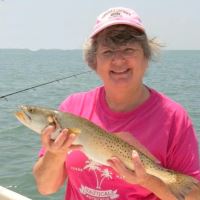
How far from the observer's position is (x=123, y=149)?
2877mm

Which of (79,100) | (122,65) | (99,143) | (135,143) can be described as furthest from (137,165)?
(79,100)

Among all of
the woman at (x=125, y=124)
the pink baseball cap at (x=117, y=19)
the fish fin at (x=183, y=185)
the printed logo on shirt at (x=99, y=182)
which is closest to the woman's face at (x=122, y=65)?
the woman at (x=125, y=124)

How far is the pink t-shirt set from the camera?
2875 millimetres

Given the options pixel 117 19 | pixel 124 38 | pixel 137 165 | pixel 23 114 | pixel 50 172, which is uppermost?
pixel 117 19

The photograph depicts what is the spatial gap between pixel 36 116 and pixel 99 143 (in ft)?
1.37

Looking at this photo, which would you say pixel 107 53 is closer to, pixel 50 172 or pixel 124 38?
pixel 124 38

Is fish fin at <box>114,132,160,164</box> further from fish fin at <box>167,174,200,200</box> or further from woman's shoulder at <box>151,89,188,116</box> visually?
woman's shoulder at <box>151,89,188,116</box>

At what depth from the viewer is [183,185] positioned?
2.78 m

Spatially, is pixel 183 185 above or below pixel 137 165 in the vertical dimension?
below

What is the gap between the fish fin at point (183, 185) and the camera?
9.11 ft

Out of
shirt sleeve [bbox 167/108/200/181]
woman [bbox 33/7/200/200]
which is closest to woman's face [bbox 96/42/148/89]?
woman [bbox 33/7/200/200]

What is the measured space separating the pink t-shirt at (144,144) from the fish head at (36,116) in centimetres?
40

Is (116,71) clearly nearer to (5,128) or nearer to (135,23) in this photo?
(135,23)

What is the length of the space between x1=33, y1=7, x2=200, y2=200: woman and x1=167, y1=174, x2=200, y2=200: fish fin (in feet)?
0.19
